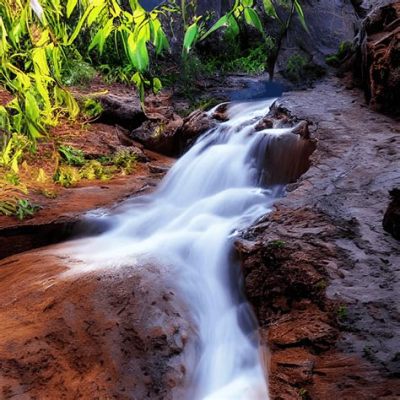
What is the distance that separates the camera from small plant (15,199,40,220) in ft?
14.7

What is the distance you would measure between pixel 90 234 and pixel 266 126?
3.72m

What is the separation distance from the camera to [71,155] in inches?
257

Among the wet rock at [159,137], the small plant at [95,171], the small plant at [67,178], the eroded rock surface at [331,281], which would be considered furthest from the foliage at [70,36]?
→ the wet rock at [159,137]

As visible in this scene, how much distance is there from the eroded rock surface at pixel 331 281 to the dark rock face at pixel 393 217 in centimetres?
6

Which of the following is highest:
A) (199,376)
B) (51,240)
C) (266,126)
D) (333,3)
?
(333,3)

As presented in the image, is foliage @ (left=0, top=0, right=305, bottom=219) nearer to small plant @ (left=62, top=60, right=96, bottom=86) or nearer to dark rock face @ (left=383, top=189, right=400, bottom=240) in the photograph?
dark rock face @ (left=383, top=189, right=400, bottom=240)

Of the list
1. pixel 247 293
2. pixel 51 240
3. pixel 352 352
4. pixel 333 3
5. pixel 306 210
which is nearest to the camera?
pixel 352 352

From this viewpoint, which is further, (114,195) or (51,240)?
(114,195)

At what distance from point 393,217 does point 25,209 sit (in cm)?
380

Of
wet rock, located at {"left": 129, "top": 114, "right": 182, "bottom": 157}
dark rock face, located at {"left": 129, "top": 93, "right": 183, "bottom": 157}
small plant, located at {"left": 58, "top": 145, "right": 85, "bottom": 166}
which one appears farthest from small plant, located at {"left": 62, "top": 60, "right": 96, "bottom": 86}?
small plant, located at {"left": 58, "top": 145, "right": 85, "bottom": 166}

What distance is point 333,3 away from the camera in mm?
12711

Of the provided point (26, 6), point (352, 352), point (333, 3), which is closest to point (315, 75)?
point (333, 3)

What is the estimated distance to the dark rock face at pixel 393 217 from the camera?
3.23 meters

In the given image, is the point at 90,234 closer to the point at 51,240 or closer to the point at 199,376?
the point at 51,240
